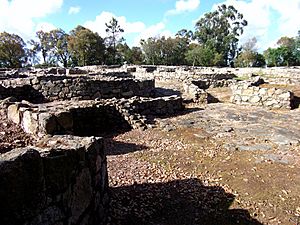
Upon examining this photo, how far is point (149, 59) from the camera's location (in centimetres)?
5494

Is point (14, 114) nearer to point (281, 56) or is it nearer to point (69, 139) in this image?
point (69, 139)

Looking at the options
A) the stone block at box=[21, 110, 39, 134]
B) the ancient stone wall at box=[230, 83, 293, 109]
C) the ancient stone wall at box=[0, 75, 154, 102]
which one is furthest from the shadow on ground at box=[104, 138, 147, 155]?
the ancient stone wall at box=[230, 83, 293, 109]

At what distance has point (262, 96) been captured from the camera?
1331cm

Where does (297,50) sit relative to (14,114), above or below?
above

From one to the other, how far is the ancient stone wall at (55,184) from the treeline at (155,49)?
43633 millimetres

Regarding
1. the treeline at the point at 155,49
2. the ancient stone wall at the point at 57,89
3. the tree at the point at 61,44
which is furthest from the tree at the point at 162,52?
the ancient stone wall at the point at 57,89

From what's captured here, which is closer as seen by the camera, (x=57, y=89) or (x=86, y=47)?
(x=57, y=89)

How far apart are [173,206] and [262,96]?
33.4 ft

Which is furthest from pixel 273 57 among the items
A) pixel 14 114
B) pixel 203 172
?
pixel 14 114

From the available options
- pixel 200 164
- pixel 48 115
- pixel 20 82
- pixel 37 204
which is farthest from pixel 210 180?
pixel 20 82

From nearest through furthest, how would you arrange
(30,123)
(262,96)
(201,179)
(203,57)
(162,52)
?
1. (201,179)
2. (30,123)
3. (262,96)
4. (203,57)
5. (162,52)

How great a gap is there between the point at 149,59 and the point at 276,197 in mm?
51392

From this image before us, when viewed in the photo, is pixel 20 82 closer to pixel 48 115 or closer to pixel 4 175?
pixel 48 115

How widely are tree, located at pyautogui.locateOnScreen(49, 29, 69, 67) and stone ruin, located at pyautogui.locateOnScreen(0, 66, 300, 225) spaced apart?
130 feet
